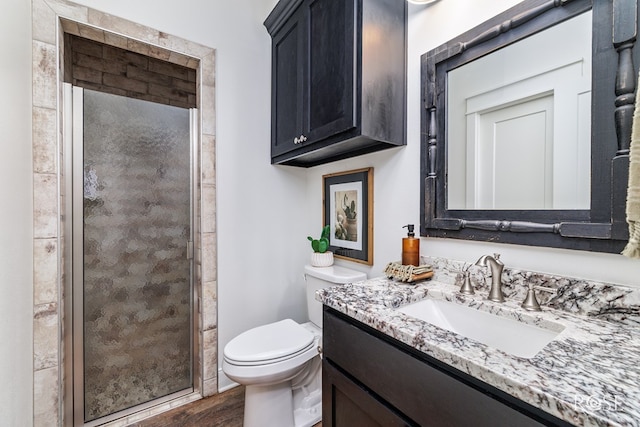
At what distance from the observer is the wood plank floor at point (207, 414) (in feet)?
4.85

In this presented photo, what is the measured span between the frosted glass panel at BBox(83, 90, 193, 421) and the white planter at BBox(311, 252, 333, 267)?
83 cm

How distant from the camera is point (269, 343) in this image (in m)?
1.40

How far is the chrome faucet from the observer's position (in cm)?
90

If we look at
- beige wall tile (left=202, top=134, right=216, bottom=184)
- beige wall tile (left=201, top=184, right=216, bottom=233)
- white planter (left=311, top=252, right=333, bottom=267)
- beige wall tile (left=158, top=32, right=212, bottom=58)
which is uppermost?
beige wall tile (left=158, top=32, right=212, bottom=58)

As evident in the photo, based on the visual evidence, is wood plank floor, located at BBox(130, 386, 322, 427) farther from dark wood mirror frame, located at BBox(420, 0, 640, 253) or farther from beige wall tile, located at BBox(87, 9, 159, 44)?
beige wall tile, located at BBox(87, 9, 159, 44)

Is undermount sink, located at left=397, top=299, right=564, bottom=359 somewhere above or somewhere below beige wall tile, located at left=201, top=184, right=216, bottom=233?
below

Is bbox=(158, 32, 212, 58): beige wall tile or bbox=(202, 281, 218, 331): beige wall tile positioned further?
bbox=(202, 281, 218, 331): beige wall tile

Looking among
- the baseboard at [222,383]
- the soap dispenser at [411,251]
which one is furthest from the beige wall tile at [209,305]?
the soap dispenser at [411,251]

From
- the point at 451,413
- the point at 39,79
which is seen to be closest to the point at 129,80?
the point at 39,79

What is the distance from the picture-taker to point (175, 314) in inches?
69.7

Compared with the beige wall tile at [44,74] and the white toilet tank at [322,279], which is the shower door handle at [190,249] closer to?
the white toilet tank at [322,279]

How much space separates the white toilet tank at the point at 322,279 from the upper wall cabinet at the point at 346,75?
68cm

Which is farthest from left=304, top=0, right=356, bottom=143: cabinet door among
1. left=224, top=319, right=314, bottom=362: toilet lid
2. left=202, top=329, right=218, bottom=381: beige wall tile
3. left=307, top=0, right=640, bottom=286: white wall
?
left=202, top=329, right=218, bottom=381: beige wall tile

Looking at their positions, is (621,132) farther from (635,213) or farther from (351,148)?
(351,148)
